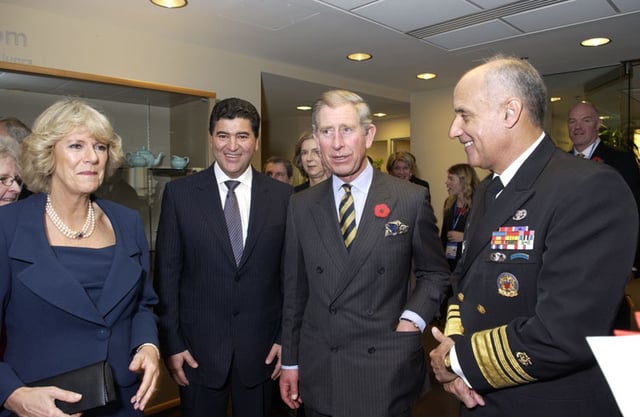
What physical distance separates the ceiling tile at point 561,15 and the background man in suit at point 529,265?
255 cm

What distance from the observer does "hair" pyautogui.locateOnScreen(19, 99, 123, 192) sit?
1.44m

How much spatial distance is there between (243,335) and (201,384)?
0.87 ft

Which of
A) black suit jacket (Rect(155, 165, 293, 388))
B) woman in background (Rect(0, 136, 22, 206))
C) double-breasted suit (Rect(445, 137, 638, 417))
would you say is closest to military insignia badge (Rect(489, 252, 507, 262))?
double-breasted suit (Rect(445, 137, 638, 417))

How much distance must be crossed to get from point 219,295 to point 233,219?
0.33m

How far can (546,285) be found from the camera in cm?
110

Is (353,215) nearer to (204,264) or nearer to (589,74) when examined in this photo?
(204,264)

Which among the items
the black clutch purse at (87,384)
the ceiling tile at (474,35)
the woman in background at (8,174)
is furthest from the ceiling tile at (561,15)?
the black clutch purse at (87,384)

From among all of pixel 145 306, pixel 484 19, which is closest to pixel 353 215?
pixel 145 306

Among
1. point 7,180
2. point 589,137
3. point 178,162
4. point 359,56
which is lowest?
point 7,180

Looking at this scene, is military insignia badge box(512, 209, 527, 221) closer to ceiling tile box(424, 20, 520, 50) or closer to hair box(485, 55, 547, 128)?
hair box(485, 55, 547, 128)

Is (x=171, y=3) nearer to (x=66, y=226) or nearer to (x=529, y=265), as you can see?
(x=66, y=226)

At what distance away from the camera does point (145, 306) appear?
167 centimetres

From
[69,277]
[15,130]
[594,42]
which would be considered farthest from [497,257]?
[594,42]

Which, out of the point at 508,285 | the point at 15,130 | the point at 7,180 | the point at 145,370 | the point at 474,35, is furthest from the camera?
the point at 474,35
